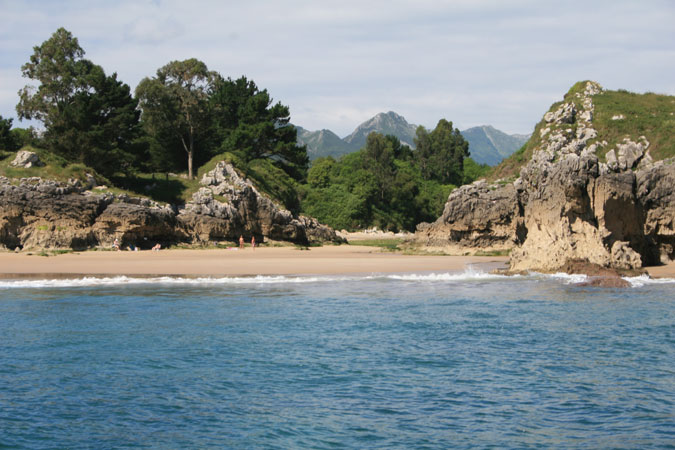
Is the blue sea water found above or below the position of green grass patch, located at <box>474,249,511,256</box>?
below

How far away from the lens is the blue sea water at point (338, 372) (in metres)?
6.54

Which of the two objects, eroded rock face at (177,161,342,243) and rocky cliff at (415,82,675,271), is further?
eroded rock face at (177,161,342,243)

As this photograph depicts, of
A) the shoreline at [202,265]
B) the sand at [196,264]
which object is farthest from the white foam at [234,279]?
the sand at [196,264]

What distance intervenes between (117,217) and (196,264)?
→ 8.59 meters

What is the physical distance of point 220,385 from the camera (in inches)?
324

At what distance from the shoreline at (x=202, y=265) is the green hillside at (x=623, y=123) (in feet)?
55.2

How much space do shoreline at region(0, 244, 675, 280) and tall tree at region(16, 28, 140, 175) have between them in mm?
10793

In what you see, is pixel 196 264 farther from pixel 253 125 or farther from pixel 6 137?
pixel 253 125

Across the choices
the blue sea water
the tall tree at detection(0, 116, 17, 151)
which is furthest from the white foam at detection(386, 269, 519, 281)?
the tall tree at detection(0, 116, 17, 151)

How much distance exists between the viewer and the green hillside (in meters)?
40.7

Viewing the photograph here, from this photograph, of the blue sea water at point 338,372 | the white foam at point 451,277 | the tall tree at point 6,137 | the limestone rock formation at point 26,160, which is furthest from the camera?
the tall tree at point 6,137

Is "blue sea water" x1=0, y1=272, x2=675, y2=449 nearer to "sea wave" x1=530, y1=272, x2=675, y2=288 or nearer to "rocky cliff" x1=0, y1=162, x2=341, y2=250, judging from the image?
"sea wave" x1=530, y1=272, x2=675, y2=288

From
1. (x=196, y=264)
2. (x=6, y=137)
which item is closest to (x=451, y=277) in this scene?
(x=196, y=264)

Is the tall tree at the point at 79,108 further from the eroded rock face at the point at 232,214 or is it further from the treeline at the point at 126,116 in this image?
the eroded rock face at the point at 232,214
